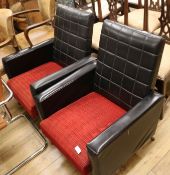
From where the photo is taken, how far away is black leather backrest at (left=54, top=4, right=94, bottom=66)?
1.76 metres

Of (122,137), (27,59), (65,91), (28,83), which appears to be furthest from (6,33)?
(122,137)

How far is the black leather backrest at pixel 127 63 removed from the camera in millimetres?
1310

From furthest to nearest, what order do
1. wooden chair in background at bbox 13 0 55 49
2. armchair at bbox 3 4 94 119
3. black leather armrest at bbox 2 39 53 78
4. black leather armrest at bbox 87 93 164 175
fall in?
wooden chair in background at bbox 13 0 55 49, black leather armrest at bbox 2 39 53 78, armchair at bbox 3 4 94 119, black leather armrest at bbox 87 93 164 175

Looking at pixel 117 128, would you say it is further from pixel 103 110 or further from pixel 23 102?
pixel 23 102

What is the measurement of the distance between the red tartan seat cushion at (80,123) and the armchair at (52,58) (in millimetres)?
251

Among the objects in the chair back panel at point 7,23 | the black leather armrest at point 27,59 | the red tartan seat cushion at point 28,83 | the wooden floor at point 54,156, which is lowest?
the wooden floor at point 54,156

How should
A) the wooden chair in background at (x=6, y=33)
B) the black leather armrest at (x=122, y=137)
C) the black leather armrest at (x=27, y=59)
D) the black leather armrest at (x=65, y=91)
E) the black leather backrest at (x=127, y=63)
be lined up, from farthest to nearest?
the wooden chair in background at (x=6, y=33)
the black leather armrest at (x=27, y=59)
the black leather armrest at (x=65, y=91)
the black leather backrest at (x=127, y=63)
the black leather armrest at (x=122, y=137)

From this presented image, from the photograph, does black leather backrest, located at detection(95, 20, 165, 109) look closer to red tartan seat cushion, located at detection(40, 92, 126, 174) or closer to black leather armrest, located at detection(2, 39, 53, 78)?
red tartan seat cushion, located at detection(40, 92, 126, 174)

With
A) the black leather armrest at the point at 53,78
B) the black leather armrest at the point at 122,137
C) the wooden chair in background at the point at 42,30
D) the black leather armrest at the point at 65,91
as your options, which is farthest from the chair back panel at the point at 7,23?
the black leather armrest at the point at 122,137

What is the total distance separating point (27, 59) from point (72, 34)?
52 centimetres

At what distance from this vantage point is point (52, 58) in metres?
2.25

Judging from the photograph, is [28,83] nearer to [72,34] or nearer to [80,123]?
[72,34]

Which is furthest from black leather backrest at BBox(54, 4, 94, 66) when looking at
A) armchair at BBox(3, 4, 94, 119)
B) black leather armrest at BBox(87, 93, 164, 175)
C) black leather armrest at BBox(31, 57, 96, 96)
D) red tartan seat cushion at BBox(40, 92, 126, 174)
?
black leather armrest at BBox(87, 93, 164, 175)

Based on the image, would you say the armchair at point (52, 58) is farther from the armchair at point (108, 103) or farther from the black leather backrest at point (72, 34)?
the armchair at point (108, 103)
